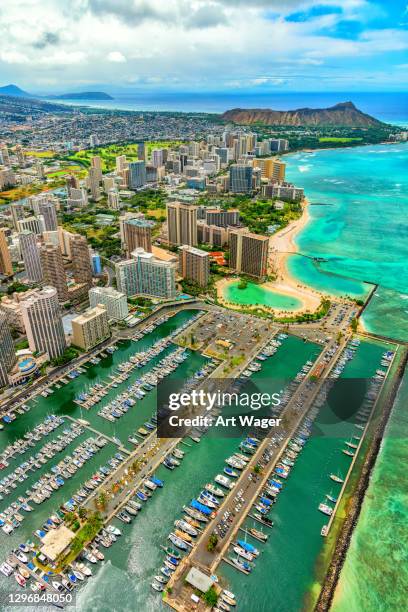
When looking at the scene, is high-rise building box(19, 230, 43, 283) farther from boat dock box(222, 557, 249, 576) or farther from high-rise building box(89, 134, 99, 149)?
high-rise building box(89, 134, 99, 149)

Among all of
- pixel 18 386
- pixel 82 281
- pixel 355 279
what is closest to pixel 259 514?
pixel 18 386

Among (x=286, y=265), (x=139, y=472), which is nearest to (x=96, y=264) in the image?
(x=286, y=265)

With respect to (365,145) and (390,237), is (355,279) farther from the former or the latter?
(365,145)

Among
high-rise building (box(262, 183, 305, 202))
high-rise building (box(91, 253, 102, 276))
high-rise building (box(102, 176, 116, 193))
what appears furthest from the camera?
high-rise building (box(102, 176, 116, 193))

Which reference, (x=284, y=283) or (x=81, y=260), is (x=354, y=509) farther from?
(x=81, y=260)

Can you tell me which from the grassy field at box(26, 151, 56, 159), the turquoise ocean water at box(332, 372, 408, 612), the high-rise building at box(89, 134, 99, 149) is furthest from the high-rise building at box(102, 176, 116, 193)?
the turquoise ocean water at box(332, 372, 408, 612)
